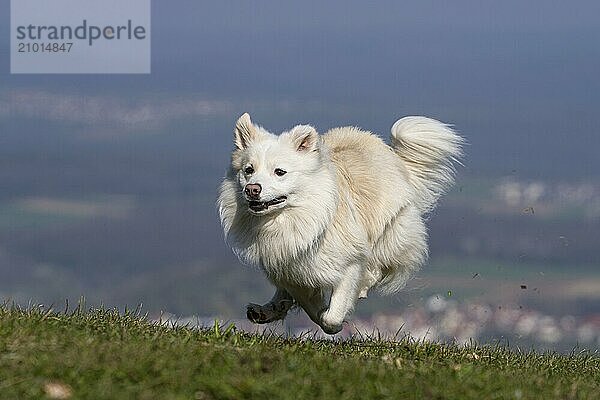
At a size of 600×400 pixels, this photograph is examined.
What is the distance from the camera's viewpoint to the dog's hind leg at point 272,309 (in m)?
10.2

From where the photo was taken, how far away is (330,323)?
9750 millimetres

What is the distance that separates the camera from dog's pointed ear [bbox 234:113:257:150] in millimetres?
9516

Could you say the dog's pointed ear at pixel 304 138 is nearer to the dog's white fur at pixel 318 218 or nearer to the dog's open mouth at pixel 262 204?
the dog's white fur at pixel 318 218

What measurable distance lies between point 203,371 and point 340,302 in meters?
4.03

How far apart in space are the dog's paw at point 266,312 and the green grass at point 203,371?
1639 mm

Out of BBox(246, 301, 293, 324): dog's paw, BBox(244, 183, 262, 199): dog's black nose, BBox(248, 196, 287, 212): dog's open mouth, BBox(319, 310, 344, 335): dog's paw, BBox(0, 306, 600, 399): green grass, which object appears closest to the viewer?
BBox(0, 306, 600, 399): green grass

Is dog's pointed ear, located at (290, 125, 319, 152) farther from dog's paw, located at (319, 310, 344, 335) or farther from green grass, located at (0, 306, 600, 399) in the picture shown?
green grass, located at (0, 306, 600, 399)

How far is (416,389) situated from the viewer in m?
5.95

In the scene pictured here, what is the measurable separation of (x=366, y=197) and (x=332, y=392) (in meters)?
4.77

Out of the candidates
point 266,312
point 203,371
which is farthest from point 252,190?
point 203,371

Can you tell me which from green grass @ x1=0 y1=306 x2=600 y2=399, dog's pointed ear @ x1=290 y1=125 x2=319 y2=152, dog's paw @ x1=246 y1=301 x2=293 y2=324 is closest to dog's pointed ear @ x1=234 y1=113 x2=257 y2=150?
dog's pointed ear @ x1=290 y1=125 x2=319 y2=152

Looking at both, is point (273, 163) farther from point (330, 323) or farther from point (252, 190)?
point (330, 323)

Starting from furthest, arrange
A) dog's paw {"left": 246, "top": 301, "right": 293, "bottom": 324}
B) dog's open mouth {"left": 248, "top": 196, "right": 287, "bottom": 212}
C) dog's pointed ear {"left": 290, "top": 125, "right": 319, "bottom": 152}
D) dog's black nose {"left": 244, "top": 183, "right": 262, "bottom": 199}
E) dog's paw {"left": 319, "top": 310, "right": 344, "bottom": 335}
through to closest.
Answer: dog's paw {"left": 246, "top": 301, "right": 293, "bottom": 324}, dog's paw {"left": 319, "top": 310, "right": 344, "bottom": 335}, dog's pointed ear {"left": 290, "top": 125, "right": 319, "bottom": 152}, dog's open mouth {"left": 248, "top": 196, "right": 287, "bottom": 212}, dog's black nose {"left": 244, "top": 183, "right": 262, "bottom": 199}

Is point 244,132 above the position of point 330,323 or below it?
above
